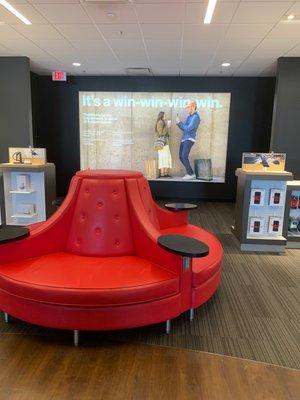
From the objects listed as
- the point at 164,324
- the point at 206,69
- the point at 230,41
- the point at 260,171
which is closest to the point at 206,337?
the point at 164,324

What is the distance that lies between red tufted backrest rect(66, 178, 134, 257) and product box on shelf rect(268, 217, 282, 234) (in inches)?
91.0

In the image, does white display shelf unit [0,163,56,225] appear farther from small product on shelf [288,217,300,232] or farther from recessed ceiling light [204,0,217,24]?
small product on shelf [288,217,300,232]

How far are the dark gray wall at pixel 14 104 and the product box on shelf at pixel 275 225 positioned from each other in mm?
4476

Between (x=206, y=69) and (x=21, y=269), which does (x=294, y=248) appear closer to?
(x=21, y=269)

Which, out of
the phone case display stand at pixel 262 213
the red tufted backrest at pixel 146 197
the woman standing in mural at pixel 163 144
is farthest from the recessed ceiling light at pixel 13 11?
the woman standing in mural at pixel 163 144

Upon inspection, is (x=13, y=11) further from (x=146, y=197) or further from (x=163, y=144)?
(x=163, y=144)

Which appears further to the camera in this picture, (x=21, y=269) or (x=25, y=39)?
(x=25, y=39)

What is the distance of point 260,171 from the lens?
4180 millimetres

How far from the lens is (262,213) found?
4.28m

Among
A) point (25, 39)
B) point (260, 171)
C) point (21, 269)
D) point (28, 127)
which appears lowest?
point (21, 269)

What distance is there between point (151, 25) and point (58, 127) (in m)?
4.14

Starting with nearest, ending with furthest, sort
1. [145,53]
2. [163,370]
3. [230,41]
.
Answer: [163,370] < [230,41] < [145,53]

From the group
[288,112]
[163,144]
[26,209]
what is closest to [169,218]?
[26,209]

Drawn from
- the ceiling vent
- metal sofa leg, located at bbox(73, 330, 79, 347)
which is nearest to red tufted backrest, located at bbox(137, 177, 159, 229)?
metal sofa leg, located at bbox(73, 330, 79, 347)
